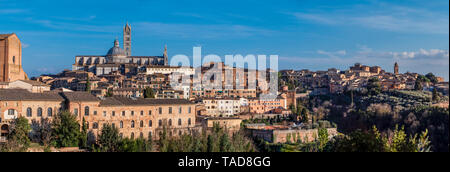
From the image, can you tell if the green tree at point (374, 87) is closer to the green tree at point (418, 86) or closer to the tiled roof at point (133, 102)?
the green tree at point (418, 86)

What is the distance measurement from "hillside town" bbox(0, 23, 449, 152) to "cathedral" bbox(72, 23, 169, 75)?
132mm

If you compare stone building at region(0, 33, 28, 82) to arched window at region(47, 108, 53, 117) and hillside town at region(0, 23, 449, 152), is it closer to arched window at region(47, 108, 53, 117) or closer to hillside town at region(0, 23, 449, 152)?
hillside town at region(0, 23, 449, 152)

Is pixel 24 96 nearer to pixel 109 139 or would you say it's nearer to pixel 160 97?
pixel 109 139

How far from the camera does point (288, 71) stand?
79812mm

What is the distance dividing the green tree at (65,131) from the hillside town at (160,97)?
0.92 m

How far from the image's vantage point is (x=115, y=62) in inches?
2625

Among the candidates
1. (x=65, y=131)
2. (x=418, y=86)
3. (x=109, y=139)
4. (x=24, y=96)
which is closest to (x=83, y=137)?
(x=65, y=131)

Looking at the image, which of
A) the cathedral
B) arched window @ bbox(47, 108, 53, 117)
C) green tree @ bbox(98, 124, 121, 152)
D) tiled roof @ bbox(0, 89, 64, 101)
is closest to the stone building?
tiled roof @ bbox(0, 89, 64, 101)

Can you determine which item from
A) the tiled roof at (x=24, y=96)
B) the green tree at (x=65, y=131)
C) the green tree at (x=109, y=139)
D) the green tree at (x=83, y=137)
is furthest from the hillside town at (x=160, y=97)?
the green tree at (x=109, y=139)

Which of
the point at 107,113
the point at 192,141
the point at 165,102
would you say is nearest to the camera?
the point at 192,141

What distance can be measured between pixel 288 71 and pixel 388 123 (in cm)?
3868

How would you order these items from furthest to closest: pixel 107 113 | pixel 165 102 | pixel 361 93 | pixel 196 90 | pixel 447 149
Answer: pixel 361 93
pixel 196 90
pixel 447 149
pixel 165 102
pixel 107 113
